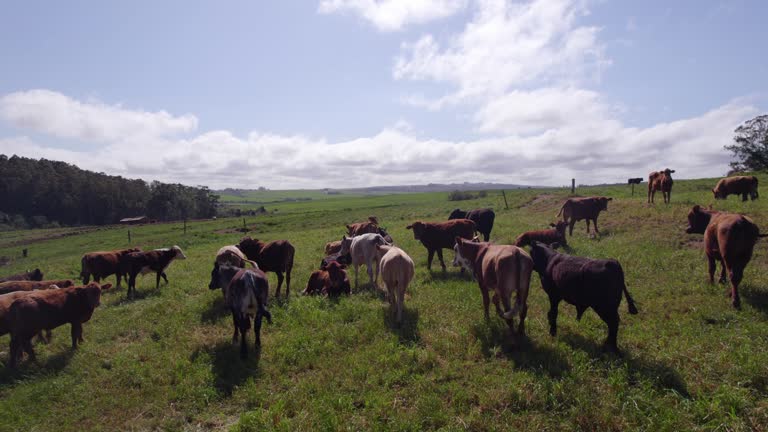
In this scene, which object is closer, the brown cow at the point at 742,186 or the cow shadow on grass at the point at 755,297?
the cow shadow on grass at the point at 755,297

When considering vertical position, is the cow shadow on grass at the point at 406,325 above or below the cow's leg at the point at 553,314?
below

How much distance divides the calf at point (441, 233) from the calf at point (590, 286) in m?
5.93

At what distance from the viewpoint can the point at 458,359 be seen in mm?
6605

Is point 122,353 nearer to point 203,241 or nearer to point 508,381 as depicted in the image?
point 508,381

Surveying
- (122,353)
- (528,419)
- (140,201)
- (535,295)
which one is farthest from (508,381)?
(140,201)

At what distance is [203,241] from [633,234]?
3003 centimetres

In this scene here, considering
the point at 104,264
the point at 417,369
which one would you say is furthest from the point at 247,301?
the point at 104,264

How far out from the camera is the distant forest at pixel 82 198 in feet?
245

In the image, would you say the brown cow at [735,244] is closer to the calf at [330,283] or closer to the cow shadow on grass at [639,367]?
the cow shadow on grass at [639,367]

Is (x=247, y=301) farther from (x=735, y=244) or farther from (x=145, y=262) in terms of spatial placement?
(x=735, y=244)

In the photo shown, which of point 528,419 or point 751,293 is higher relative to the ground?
point 751,293

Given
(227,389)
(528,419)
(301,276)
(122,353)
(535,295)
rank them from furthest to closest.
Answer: (301,276) → (535,295) → (122,353) → (227,389) → (528,419)

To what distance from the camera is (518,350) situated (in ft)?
22.1

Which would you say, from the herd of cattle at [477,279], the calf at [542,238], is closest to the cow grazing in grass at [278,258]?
the herd of cattle at [477,279]
